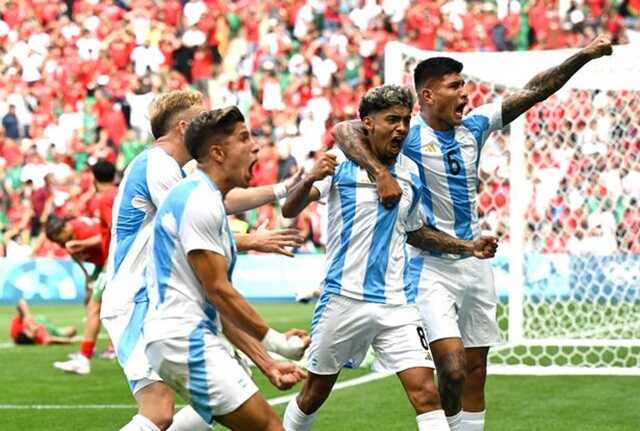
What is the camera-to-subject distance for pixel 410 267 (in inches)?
338

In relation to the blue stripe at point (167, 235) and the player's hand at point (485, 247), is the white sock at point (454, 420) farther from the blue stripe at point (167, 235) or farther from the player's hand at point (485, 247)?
the blue stripe at point (167, 235)

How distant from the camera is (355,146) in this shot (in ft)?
25.7

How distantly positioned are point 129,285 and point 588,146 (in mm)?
9890

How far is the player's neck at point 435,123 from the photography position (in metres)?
8.67

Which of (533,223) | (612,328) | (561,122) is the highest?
(561,122)

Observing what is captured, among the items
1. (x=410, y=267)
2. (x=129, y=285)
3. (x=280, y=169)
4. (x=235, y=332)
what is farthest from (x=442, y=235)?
(x=280, y=169)

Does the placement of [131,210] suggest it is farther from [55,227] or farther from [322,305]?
[55,227]

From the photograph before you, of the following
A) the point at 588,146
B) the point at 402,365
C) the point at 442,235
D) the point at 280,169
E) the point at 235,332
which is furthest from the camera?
the point at 280,169

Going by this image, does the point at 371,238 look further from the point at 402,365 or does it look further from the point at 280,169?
the point at 280,169

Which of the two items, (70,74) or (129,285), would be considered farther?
(70,74)

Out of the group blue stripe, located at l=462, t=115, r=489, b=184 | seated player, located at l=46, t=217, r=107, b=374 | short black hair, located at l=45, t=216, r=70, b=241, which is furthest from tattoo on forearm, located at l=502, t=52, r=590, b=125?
short black hair, located at l=45, t=216, r=70, b=241

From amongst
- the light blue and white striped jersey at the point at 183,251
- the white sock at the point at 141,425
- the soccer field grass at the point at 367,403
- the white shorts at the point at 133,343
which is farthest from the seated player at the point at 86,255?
the light blue and white striped jersey at the point at 183,251

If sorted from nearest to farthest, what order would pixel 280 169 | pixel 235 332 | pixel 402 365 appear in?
pixel 235 332 < pixel 402 365 < pixel 280 169

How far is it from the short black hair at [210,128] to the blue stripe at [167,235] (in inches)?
7.1
